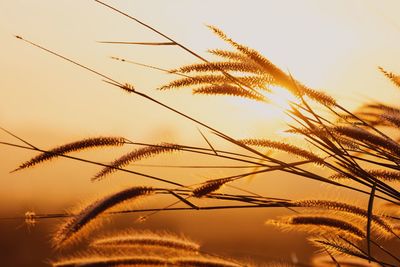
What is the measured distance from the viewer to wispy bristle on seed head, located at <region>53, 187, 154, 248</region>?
4.88 feet

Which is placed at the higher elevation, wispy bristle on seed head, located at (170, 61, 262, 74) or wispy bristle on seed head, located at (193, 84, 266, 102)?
wispy bristle on seed head, located at (170, 61, 262, 74)

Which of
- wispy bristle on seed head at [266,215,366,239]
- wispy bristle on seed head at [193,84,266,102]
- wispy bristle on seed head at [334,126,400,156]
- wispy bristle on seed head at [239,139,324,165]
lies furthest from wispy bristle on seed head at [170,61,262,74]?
wispy bristle on seed head at [266,215,366,239]

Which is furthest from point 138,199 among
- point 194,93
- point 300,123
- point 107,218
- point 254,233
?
point 254,233

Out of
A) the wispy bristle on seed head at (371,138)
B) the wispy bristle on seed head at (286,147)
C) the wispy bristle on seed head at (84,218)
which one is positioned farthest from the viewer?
the wispy bristle on seed head at (286,147)

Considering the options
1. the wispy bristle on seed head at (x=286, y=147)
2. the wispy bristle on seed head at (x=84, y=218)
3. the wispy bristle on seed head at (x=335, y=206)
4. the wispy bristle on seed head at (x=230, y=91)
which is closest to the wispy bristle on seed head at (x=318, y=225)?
the wispy bristle on seed head at (x=335, y=206)

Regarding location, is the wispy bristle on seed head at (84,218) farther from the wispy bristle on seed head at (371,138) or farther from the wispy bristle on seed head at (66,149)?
the wispy bristle on seed head at (371,138)

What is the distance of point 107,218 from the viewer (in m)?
1.68

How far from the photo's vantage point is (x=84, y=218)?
149 cm

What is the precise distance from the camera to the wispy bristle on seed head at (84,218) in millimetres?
1486

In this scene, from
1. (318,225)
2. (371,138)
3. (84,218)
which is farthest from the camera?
(318,225)

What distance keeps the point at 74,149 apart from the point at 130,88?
0.22 metres

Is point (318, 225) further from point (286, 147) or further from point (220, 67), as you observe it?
point (220, 67)

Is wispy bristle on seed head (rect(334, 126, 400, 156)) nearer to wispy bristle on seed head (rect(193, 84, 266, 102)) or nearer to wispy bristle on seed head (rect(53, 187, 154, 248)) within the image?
wispy bristle on seed head (rect(193, 84, 266, 102))

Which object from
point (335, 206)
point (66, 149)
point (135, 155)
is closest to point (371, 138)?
point (335, 206)
